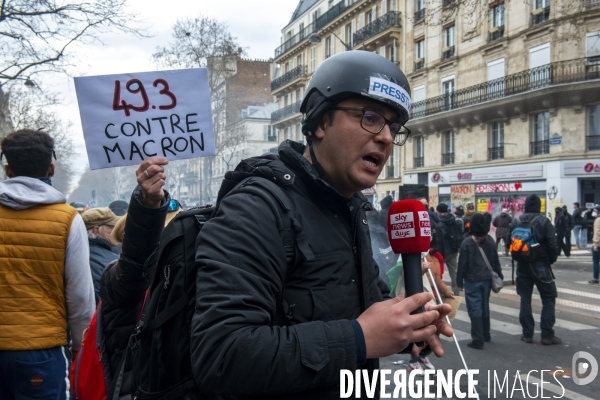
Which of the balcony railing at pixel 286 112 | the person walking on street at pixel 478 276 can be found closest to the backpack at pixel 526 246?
the person walking on street at pixel 478 276

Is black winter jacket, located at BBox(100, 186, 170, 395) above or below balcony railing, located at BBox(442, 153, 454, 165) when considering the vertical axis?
below

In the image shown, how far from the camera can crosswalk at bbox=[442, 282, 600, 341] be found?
7819 mm

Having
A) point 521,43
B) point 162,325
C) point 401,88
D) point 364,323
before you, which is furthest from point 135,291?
point 521,43

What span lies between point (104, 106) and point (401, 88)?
1.50m

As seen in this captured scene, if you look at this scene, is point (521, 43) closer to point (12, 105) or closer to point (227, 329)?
point (12, 105)

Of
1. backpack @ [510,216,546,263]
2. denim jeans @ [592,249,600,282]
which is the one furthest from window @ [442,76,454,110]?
backpack @ [510,216,546,263]

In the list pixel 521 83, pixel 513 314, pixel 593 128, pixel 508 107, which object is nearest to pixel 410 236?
pixel 513 314

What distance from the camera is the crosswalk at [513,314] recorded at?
7819 mm

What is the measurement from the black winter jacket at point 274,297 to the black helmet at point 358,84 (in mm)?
244

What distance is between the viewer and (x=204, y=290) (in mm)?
1350

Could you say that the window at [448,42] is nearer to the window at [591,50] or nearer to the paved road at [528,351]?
the window at [591,50]

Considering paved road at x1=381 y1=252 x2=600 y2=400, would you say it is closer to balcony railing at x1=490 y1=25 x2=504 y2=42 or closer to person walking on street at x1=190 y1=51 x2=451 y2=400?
person walking on street at x1=190 y1=51 x2=451 y2=400

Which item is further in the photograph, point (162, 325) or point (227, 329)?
point (162, 325)

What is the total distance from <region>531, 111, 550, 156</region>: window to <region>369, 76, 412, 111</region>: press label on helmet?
24.4 m
